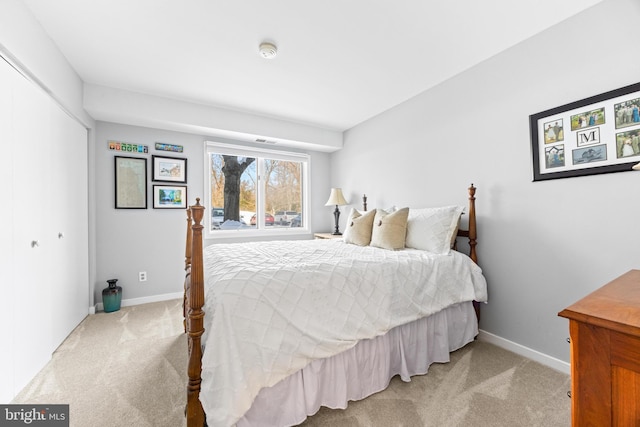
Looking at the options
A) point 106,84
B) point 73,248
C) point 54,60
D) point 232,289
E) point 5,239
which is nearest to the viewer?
point 232,289

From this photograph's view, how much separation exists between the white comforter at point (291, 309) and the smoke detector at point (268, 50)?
1.64m

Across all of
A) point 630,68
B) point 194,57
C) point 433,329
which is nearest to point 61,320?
point 194,57

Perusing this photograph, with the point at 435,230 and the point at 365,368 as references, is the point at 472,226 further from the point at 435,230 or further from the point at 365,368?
the point at 365,368

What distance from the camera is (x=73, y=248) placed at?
8.61 feet

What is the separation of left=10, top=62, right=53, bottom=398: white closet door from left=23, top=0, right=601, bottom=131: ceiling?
629 millimetres

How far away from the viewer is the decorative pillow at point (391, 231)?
2.46 meters

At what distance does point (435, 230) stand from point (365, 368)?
132 cm

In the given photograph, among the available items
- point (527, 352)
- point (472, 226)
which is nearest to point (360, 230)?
point (472, 226)

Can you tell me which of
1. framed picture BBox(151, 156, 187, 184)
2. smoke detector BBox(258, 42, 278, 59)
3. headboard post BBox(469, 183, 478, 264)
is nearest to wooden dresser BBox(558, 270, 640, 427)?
headboard post BBox(469, 183, 478, 264)

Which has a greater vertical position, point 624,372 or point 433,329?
point 624,372

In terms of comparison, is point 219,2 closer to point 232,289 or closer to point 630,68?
point 232,289

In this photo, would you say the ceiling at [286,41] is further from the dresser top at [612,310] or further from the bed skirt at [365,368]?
the bed skirt at [365,368]

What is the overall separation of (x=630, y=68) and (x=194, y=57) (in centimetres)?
315

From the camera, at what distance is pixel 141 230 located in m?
3.37
